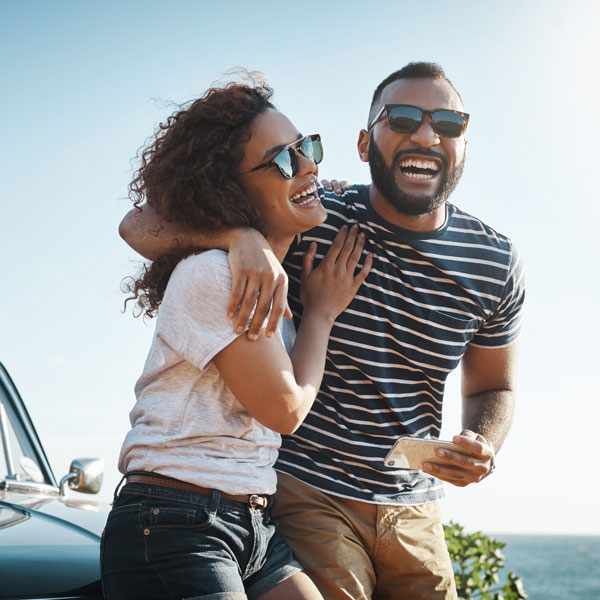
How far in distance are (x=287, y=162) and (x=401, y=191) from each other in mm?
732

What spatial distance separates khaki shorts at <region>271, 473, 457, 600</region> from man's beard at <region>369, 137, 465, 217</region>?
1151 millimetres

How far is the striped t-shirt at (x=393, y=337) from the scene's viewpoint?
108 inches

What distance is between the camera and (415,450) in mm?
2402

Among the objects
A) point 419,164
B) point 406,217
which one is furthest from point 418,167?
point 406,217

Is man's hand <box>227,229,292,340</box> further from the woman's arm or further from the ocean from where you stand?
the ocean

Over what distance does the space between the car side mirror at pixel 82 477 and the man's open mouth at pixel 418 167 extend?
1989 mm

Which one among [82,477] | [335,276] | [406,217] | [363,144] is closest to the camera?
[335,276]

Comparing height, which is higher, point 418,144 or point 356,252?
point 418,144

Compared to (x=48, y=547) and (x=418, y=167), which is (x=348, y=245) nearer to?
(x=418, y=167)

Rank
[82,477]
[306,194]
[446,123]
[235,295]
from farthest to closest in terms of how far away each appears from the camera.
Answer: [82,477], [446,123], [306,194], [235,295]

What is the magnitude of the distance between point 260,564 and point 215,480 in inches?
12.8

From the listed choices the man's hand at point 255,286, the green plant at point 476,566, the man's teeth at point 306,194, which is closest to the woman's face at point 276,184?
the man's teeth at point 306,194

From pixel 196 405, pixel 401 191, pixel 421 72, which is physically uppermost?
pixel 421 72

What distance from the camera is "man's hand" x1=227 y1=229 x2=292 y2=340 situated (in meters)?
2.04
